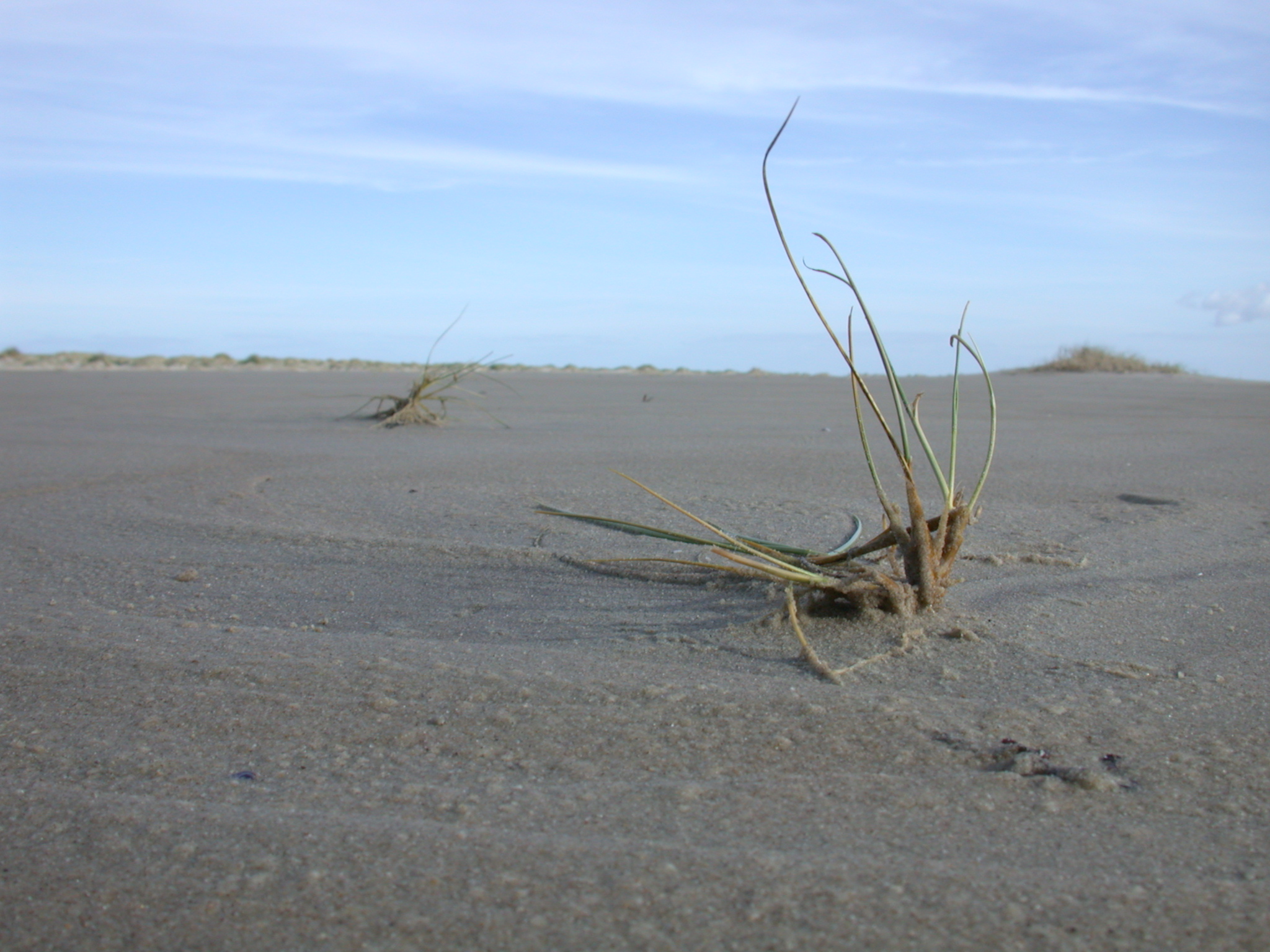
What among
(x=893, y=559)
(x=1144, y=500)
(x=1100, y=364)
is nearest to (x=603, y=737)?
(x=893, y=559)

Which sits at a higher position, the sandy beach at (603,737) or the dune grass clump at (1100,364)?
the dune grass clump at (1100,364)

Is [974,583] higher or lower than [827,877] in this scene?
higher

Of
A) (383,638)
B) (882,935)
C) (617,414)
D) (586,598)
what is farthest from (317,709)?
(617,414)

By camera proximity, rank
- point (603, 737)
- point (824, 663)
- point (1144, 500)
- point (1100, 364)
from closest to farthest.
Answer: point (603, 737) → point (824, 663) → point (1144, 500) → point (1100, 364)

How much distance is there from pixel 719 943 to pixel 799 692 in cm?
64

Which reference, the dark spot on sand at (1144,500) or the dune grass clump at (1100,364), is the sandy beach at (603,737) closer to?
the dark spot on sand at (1144,500)

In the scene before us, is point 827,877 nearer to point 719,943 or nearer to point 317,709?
point 719,943

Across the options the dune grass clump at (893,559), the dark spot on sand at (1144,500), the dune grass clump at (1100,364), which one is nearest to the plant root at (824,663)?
the dune grass clump at (893,559)

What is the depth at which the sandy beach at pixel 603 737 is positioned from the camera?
1.00m

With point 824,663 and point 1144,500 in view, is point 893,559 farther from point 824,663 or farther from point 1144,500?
point 1144,500

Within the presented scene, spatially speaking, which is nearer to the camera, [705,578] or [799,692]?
[799,692]

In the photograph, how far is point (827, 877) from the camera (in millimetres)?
1048

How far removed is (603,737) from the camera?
140cm

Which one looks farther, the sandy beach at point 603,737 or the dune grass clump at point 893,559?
the dune grass clump at point 893,559
